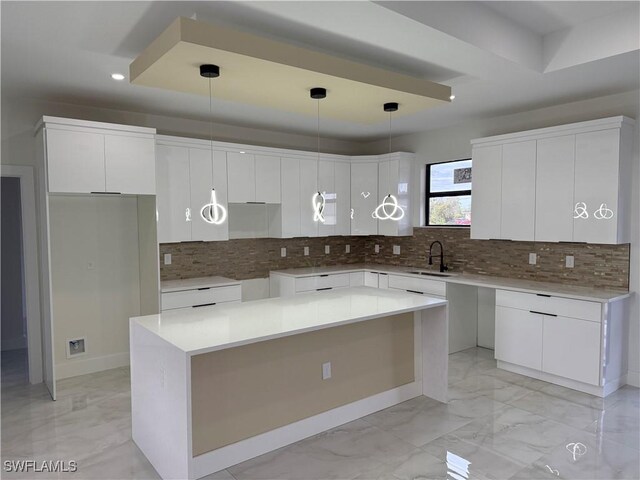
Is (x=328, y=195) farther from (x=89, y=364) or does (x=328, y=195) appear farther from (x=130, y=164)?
(x=89, y=364)

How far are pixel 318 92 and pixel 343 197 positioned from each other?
3015 mm

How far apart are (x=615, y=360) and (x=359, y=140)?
4.16 metres

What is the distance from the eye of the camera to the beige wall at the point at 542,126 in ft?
12.9

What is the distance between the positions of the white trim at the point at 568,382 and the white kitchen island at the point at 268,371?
45.5 inches

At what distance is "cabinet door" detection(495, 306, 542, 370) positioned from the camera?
4094mm

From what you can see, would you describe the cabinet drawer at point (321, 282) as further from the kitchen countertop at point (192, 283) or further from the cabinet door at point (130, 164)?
the cabinet door at point (130, 164)

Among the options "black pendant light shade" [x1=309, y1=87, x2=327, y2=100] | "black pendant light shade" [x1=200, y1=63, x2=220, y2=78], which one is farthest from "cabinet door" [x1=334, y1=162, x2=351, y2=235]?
"black pendant light shade" [x1=200, y1=63, x2=220, y2=78]

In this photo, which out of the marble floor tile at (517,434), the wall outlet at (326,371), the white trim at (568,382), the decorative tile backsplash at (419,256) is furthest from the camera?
the decorative tile backsplash at (419,256)

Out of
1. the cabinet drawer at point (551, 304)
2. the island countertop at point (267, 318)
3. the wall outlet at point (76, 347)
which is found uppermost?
the island countertop at point (267, 318)

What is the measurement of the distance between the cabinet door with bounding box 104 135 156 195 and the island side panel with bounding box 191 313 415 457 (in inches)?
84.1

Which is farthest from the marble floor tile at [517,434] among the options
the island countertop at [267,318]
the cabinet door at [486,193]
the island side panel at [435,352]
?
the cabinet door at [486,193]

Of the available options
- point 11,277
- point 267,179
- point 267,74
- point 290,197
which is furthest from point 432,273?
point 11,277

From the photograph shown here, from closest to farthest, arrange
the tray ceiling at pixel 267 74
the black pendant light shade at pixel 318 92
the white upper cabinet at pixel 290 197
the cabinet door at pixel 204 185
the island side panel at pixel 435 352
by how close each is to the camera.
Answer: the tray ceiling at pixel 267 74 < the black pendant light shade at pixel 318 92 < the island side panel at pixel 435 352 < the cabinet door at pixel 204 185 < the white upper cabinet at pixel 290 197

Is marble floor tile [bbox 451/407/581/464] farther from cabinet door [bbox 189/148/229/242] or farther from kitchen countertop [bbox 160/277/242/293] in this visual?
cabinet door [bbox 189/148/229/242]
